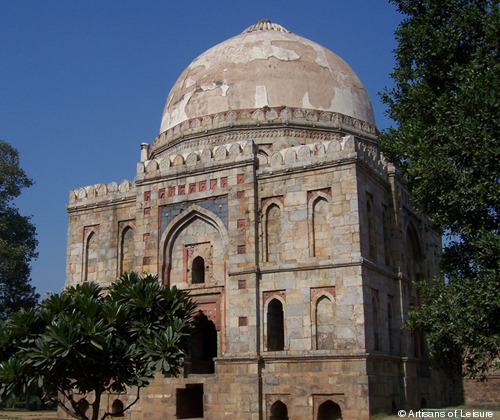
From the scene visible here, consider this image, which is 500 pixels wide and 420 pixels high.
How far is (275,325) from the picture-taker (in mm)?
18453

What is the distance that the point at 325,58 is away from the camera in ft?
80.2

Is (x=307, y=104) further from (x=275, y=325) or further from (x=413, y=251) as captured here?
(x=275, y=325)

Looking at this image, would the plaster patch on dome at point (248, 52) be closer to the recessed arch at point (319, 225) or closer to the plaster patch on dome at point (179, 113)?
the plaster patch on dome at point (179, 113)

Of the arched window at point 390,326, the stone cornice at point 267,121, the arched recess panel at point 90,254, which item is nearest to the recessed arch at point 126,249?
the arched recess panel at point 90,254

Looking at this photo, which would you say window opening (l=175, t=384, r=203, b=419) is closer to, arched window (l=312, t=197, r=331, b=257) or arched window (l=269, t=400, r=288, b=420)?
arched window (l=269, t=400, r=288, b=420)

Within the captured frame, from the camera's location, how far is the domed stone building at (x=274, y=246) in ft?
56.9

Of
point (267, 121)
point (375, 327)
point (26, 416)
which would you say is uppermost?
point (267, 121)

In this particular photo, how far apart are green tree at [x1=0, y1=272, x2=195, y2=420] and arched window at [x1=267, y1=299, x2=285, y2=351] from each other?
4151 mm

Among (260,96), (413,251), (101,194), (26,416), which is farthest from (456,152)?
(26,416)

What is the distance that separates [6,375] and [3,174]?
1929 cm

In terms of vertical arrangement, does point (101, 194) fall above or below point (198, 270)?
above

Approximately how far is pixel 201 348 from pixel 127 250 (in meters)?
4.22

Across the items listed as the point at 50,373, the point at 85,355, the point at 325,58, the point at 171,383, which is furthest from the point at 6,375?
the point at 325,58

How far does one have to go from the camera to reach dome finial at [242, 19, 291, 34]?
26.2 metres
